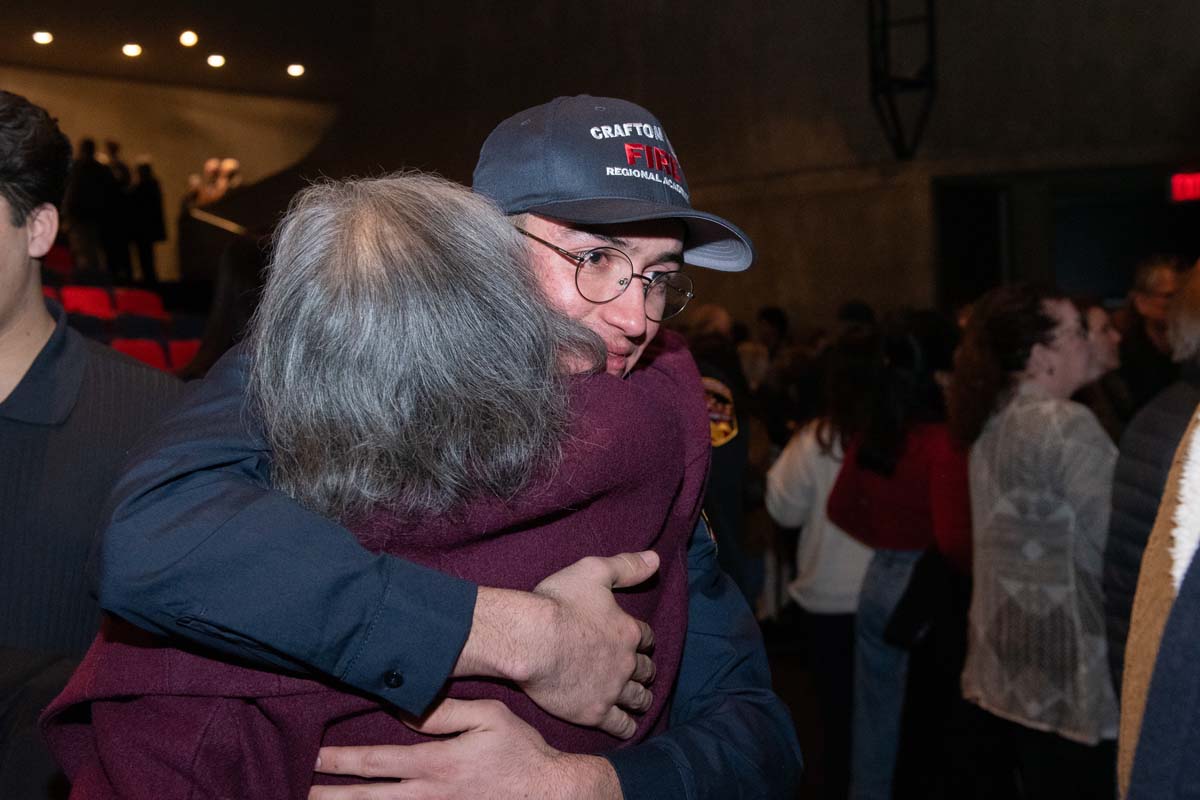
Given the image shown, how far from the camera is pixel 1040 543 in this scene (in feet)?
9.33

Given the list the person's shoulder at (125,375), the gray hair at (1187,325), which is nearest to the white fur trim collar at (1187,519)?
the person's shoulder at (125,375)

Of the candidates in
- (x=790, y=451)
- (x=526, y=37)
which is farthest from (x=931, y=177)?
(x=790, y=451)

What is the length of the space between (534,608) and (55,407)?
894 mm

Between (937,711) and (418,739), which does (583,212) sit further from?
(937,711)

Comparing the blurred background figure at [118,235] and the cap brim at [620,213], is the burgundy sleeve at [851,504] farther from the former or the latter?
the blurred background figure at [118,235]

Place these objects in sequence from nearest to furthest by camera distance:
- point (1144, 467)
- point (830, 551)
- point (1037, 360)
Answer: point (1144, 467)
point (1037, 360)
point (830, 551)

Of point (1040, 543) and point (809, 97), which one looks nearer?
point (1040, 543)

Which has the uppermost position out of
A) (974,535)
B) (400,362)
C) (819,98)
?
(819,98)

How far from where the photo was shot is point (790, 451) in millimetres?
3680

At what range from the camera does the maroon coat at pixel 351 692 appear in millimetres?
861

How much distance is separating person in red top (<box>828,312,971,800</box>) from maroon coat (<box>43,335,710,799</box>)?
2.34m

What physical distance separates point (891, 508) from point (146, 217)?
9.47 m

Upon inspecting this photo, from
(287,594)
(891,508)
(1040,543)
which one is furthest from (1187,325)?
(287,594)

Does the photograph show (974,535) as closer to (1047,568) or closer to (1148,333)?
(1047,568)
